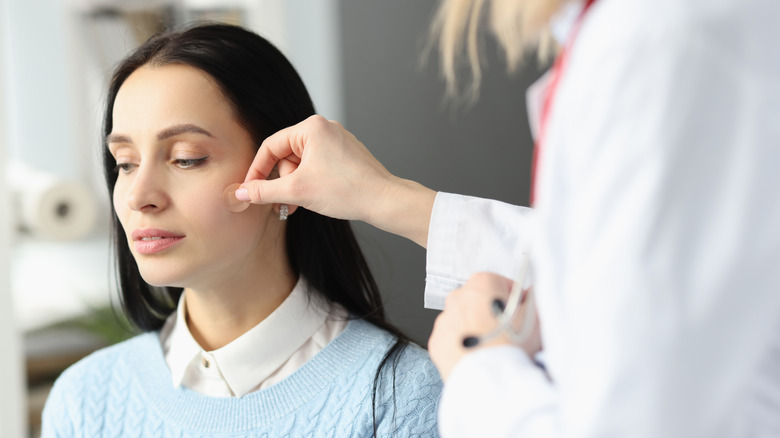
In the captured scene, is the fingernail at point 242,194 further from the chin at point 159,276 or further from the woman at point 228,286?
the chin at point 159,276

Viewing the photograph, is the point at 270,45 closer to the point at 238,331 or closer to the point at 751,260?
the point at 238,331

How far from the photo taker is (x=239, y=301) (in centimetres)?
124

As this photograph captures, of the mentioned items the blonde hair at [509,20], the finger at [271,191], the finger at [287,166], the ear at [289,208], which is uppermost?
the blonde hair at [509,20]

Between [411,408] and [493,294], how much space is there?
54 cm

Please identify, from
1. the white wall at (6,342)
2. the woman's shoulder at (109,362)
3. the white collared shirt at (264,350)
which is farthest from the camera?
the white wall at (6,342)

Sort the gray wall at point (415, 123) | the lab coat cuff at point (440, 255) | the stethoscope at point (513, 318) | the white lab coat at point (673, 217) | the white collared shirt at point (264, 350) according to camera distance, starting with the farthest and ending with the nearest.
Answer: the gray wall at point (415, 123) → the white collared shirt at point (264, 350) → the lab coat cuff at point (440, 255) → the stethoscope at point (513, 318) → the white lab coat at point (673, 217)

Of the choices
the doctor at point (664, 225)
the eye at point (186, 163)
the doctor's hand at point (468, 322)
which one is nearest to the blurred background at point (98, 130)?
the eye at point (186, 163)

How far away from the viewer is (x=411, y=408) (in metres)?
1.15

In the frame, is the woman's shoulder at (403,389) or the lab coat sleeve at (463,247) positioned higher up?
the lab coat sleeve at (463,247)

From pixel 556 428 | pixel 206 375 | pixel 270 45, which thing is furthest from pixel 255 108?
pixel 556 428

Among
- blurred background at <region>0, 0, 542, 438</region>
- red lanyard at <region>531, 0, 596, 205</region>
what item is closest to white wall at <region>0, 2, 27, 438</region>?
blurred background at <region>0, 0, 542, 438</region>

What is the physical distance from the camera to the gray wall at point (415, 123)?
2.46 m

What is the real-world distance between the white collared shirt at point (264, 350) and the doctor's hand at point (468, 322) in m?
0.58

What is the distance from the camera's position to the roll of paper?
6.33 ft
